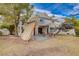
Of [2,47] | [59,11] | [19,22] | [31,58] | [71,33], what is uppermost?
[59,11]

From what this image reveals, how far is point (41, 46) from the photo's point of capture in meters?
1.62

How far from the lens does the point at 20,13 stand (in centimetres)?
164

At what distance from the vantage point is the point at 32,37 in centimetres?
163

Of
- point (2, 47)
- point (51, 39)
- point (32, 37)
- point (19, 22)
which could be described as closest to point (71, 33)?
point (51, 39)

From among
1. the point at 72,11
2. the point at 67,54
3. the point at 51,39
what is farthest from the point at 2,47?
the point at 72,11

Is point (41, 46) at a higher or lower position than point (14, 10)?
lower

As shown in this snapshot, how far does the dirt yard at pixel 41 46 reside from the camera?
5.28 ft

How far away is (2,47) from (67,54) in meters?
0.62

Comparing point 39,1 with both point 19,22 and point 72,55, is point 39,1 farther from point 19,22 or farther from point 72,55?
point 72,55

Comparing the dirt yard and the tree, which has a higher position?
the tree

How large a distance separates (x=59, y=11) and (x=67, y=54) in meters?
0.41

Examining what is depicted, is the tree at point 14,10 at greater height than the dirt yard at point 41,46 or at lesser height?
greater

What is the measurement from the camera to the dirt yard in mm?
1610

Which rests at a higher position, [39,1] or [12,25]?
[39,1]
